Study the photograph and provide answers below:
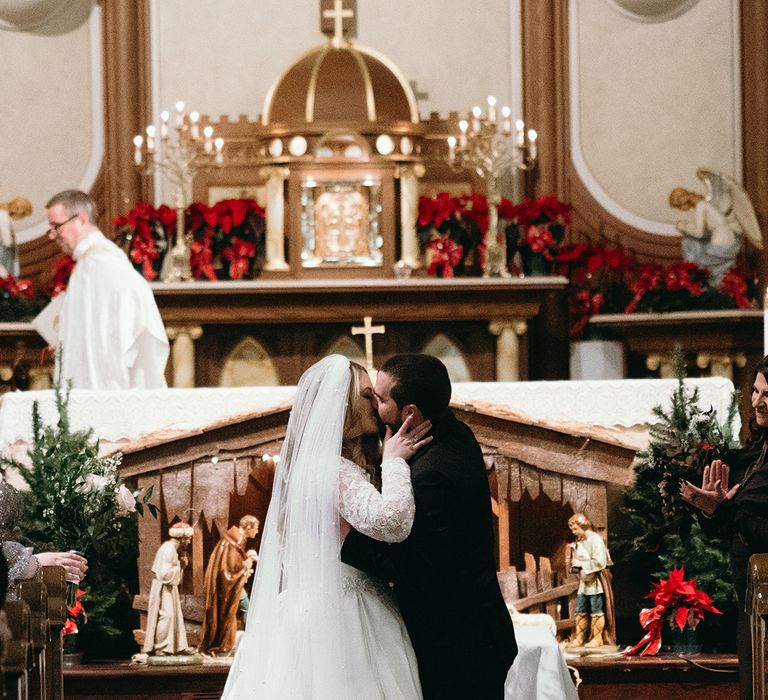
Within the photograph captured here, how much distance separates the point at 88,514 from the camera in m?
6.81

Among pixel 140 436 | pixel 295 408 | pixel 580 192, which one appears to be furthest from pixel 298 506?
pixel 580 192

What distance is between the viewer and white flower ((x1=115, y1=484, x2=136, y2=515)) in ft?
22.0

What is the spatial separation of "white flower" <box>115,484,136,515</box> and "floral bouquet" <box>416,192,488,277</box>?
11.0ft

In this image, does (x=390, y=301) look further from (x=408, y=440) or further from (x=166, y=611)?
(x=408, y=440)

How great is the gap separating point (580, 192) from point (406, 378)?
586cm

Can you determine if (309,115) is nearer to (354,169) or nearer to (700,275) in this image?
(354,169)

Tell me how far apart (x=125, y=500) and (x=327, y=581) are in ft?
6.15

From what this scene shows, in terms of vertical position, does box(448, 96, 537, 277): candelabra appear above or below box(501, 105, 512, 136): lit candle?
below

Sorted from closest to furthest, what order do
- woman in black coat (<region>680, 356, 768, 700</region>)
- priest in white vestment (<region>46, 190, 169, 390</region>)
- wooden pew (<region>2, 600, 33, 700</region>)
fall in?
wooden pew (<region>2, 600, 33, 700</region>)
woman in black coat (<region>680, 356, 768, 700</region>)
priest in white vestment (<region>46, 190, 169, 390</region>)

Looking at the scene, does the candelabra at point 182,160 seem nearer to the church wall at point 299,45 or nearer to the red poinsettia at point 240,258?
the red poinsettia at point 240,258


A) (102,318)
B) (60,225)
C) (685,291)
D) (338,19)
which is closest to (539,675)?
(102,318)

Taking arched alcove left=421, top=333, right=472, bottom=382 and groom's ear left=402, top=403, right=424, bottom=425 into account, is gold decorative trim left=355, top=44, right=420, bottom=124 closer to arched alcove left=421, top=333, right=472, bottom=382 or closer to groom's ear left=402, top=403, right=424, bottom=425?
arched alcove left=421, top=333, right=472, bottom=382

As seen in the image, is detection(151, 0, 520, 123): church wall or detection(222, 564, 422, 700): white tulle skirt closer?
detection(222, 564, 422, 700): white tulle skirt

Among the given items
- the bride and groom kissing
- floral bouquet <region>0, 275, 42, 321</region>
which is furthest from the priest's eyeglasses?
the bride and groom kissing
